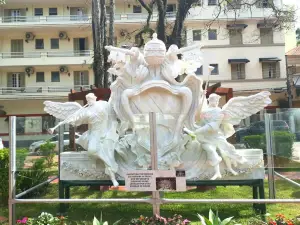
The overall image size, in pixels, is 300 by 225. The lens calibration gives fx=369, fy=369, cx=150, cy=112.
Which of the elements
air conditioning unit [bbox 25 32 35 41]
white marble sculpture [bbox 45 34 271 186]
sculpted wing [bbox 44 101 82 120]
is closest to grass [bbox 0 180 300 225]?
white marble sculpture [bbox 45 34 271 186]

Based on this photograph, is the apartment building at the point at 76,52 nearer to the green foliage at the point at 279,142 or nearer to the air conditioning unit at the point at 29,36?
the air conditioning unit at the point at 29,36

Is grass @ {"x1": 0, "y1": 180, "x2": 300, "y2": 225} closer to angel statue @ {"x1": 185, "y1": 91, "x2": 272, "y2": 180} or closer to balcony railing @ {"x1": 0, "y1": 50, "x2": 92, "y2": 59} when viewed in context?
angel statue @ {"x1": 185, "y1": 91, "x2": 272, "y2": 180}

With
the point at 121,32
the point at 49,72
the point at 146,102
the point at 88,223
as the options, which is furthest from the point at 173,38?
the point at 49,72

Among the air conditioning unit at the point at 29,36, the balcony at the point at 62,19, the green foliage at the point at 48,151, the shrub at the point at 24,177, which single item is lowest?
the shrub at the point at 24,177

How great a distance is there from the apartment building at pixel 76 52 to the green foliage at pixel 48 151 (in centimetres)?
1962

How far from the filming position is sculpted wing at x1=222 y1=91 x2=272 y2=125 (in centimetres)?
618

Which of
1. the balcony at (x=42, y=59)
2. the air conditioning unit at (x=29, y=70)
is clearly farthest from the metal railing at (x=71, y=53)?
the air conditioning unit at (x=29, y=70)

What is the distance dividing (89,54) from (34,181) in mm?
20090

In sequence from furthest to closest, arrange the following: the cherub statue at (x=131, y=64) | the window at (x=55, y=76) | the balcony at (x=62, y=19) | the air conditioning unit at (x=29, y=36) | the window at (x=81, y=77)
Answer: the window at (x=81, y=77)
the window at (x=55, y=76)
the air conditioning unit at (x=29, y=36)
the balcony at (x=62, y=19)
the cherub statue at (x=131, y=64)

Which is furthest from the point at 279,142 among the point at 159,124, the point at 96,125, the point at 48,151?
the point at 48,151

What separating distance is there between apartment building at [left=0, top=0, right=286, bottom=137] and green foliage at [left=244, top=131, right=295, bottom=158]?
1966 cm

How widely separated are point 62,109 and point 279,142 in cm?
376

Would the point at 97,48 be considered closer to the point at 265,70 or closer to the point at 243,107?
the point at 243,107

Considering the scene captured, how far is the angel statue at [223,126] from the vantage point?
5863 millimetres
